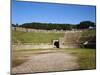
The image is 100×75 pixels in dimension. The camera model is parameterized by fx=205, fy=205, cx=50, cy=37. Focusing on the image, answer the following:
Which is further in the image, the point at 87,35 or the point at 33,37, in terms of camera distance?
the point at 87,35

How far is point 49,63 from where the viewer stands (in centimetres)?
263

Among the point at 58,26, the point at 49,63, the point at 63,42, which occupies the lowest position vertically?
the point at 49,63

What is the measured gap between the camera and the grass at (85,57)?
9.12 feet

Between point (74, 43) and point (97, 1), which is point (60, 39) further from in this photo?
point (97, 1)

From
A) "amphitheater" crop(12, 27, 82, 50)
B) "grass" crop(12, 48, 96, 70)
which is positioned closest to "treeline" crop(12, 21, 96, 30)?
"amphitheater" crop(12, 27, 82, 50)

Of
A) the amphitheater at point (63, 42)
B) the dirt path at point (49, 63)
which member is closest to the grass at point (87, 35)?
the amphitheater at point (63, 42)

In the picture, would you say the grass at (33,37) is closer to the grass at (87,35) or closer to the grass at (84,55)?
the grass at (84,55)

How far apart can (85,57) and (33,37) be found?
2.58 feet

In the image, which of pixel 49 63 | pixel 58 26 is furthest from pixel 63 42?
pixel 49 63

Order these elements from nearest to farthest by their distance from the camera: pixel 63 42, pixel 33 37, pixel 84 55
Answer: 1. pixel 33 37
2. pixel 63 42
3. pixel 84 55

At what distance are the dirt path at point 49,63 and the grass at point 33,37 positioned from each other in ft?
0.60

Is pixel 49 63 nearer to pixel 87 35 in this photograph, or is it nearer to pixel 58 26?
pixel 58 26

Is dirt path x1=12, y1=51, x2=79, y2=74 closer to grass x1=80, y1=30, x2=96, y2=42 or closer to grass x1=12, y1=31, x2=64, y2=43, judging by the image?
grass x1=12, y1=31, x2=64, y2=43

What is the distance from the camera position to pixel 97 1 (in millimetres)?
A: 2908
